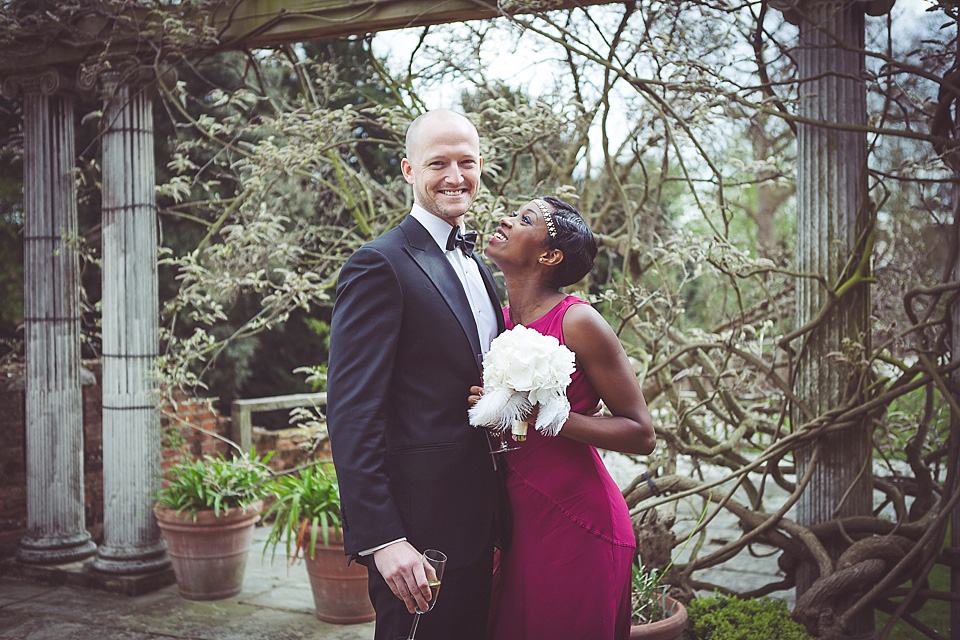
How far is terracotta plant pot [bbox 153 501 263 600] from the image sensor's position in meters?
4.56

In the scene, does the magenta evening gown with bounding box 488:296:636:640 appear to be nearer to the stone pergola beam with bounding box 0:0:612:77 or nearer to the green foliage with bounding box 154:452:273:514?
the stone pergola beam with bounding box 0:0:612:77

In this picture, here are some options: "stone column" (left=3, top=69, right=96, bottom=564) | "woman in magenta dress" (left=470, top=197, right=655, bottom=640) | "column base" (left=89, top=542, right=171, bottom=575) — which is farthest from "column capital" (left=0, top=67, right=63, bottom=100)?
"woman in magenta dress" (left=470, top=197, right=655, bottom=640)

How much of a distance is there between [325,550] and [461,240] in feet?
8.14

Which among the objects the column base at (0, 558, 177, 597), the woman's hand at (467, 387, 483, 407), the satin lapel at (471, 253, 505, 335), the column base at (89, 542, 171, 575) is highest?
the satin lapel at (471, 253, 505, 335)

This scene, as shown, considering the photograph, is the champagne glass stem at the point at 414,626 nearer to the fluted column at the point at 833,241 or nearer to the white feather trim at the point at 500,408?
the white feather trim at the point at 500,408

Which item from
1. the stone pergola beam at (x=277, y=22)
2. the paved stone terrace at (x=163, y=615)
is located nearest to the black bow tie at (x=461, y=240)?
the stone pergola beam at (x=277, y=22)

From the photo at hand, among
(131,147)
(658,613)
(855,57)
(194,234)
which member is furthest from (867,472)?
(194,234)

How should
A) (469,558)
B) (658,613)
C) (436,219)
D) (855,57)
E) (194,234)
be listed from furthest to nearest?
(194,234), (855,57), (658,613), (436,219), (469,558)

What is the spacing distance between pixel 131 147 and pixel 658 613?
3804 mm

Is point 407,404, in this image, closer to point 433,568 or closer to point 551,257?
point 433,568

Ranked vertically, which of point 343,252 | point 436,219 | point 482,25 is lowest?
point 436,219

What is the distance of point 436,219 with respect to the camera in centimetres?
216

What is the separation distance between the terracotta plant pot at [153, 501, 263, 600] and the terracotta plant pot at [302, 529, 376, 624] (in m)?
0.61

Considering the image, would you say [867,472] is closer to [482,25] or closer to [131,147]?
[482,25]
